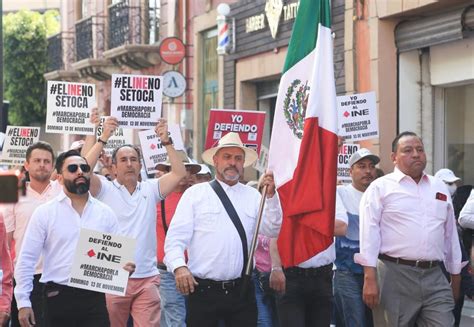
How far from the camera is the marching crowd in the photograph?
8.02 metres

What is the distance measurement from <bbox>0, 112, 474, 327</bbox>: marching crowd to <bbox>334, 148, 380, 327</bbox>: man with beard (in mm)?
41

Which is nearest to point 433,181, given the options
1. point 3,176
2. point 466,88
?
point 3,176

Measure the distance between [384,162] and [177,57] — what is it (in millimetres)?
9094

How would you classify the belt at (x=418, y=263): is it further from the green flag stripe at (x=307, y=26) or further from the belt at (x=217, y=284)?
the green flag stripe at (x=307, y=26)

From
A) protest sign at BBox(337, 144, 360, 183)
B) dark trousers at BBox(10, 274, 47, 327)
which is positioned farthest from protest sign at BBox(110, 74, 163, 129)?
dark trousers at BBox(10, 274, 47, 327)

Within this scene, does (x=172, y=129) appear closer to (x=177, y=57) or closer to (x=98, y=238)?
(x=98, y=238)

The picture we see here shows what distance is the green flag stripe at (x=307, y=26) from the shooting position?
881 cm

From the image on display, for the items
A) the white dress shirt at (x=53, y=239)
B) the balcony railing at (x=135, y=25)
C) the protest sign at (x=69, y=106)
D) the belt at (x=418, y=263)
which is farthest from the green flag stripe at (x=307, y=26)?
the balcony railing at (x=135, y=25)

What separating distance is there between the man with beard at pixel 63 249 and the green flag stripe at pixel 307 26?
1847 millimetres

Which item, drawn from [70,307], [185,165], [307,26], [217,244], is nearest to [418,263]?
[217,244]

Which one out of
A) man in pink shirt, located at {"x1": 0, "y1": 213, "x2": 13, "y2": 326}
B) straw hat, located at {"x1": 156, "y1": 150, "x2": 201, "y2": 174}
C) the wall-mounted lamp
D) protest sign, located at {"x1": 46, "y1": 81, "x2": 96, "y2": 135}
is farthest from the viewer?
the wall-mounted lamp

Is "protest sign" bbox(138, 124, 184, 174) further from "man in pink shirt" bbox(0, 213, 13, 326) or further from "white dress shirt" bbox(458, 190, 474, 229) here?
"man in pink shirt" bbox(0, 213, 13, 326)

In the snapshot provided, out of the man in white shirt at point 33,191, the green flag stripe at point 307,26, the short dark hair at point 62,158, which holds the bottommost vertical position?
the man in white shirt at point 33,191

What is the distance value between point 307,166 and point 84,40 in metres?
26.1
